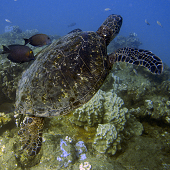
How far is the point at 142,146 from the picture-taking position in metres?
2.48

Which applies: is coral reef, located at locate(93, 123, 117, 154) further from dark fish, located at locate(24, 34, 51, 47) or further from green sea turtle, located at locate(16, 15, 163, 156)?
dark fish, located at locate(24, 34, 51, 47)

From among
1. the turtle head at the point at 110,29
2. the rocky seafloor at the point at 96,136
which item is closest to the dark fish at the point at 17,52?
the rocky seafloor at the point at 96,136

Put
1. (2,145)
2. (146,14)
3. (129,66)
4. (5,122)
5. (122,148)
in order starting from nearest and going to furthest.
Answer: (2,145) → (122,148) → (5,122) → (129,66) → (146,14)

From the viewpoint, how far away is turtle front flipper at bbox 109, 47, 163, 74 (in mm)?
2528

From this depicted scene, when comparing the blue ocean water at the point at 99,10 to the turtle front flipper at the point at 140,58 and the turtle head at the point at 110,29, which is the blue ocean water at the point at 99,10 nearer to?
the turtle head at the point at 110,29

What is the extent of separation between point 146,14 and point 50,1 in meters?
105

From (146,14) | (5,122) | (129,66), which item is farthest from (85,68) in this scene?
(146,14)

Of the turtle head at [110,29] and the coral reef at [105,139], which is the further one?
the turtle head at [110,29]

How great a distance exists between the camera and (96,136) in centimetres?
255

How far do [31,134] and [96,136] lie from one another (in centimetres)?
151

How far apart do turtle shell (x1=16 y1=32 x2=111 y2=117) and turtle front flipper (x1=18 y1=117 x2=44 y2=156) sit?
280mm

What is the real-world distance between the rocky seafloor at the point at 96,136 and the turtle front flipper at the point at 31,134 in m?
0.15

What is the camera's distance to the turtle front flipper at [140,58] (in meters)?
2.53

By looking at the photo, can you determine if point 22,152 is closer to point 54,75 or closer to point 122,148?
point 54,75
